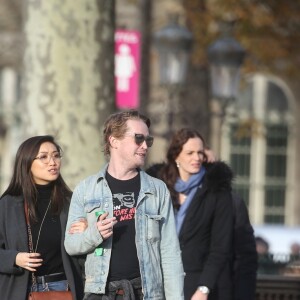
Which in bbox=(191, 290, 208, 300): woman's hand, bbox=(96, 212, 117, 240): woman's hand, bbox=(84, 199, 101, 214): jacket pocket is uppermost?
bbox=(84, 199, 101, 214): jacket pocket

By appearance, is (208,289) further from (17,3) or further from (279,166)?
(279,166)

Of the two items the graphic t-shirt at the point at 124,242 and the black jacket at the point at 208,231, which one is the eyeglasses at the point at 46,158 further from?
the black jacket at the point at 208,231

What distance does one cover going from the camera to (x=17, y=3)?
29.7 m

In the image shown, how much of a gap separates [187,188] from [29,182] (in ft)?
5.08

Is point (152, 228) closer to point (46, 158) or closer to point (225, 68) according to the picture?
point (46, 158)

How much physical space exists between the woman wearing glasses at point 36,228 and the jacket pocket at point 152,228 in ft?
1.83

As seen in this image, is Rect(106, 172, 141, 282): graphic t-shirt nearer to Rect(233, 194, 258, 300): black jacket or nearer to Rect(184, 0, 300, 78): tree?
Rect(233, 194, 258, 300): black jacket

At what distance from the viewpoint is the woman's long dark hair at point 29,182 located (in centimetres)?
749

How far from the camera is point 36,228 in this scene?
7.40 metres

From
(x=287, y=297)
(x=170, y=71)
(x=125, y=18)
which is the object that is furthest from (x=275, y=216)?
(x=287, y=297)

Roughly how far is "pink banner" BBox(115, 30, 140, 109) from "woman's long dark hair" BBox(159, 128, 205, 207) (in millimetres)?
12349

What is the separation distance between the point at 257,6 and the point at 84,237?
1820 cm

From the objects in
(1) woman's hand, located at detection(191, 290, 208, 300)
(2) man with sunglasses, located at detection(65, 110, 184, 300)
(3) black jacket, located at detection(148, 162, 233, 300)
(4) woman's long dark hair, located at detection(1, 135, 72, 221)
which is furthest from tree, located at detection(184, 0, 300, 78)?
(2) man with sunglasses, located at detection(65, 110, 184, 300)

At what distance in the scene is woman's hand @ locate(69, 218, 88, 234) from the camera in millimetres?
6918
